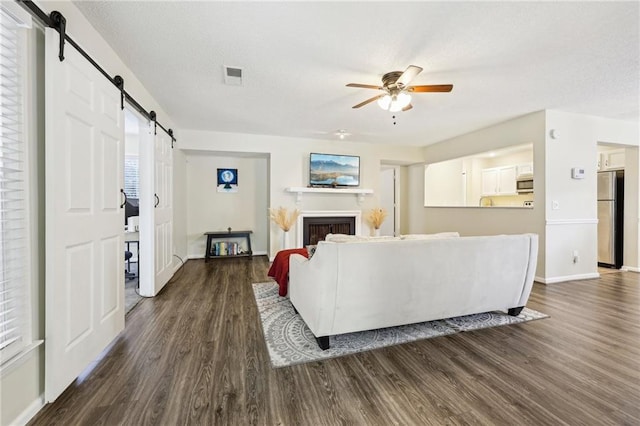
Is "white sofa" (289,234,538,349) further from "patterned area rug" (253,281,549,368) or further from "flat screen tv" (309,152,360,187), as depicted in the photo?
"flat screen tv" (309,152,360,187)

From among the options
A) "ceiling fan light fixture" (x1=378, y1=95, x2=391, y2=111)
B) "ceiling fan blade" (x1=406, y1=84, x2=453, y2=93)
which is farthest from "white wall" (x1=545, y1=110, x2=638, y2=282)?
"ceiling fan light fixture" (x1=378, y1=95, x2=391, y2=111)

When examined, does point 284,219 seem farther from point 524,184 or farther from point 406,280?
point 524,184

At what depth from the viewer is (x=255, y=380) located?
172 centimetres

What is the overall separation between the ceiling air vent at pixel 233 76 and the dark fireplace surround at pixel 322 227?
3.06 metres

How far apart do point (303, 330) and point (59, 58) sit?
8.35 ft

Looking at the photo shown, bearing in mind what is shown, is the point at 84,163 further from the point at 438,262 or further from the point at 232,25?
the point at 438,262

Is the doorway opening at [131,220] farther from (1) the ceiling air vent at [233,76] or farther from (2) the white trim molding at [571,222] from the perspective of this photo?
(2) the white trim molding at [571,222]

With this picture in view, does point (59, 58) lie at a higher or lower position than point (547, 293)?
higher

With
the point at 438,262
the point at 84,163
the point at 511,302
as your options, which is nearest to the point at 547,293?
the point at 511,302

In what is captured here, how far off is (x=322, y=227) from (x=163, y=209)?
3.05 meters

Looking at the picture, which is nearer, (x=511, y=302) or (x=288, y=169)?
(x=511, y=302)

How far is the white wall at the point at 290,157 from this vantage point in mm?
5086

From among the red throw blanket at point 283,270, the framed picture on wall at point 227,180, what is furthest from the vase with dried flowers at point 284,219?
the red throw blanket at point 283,270

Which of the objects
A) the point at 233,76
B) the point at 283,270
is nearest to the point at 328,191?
the point at 283,270
